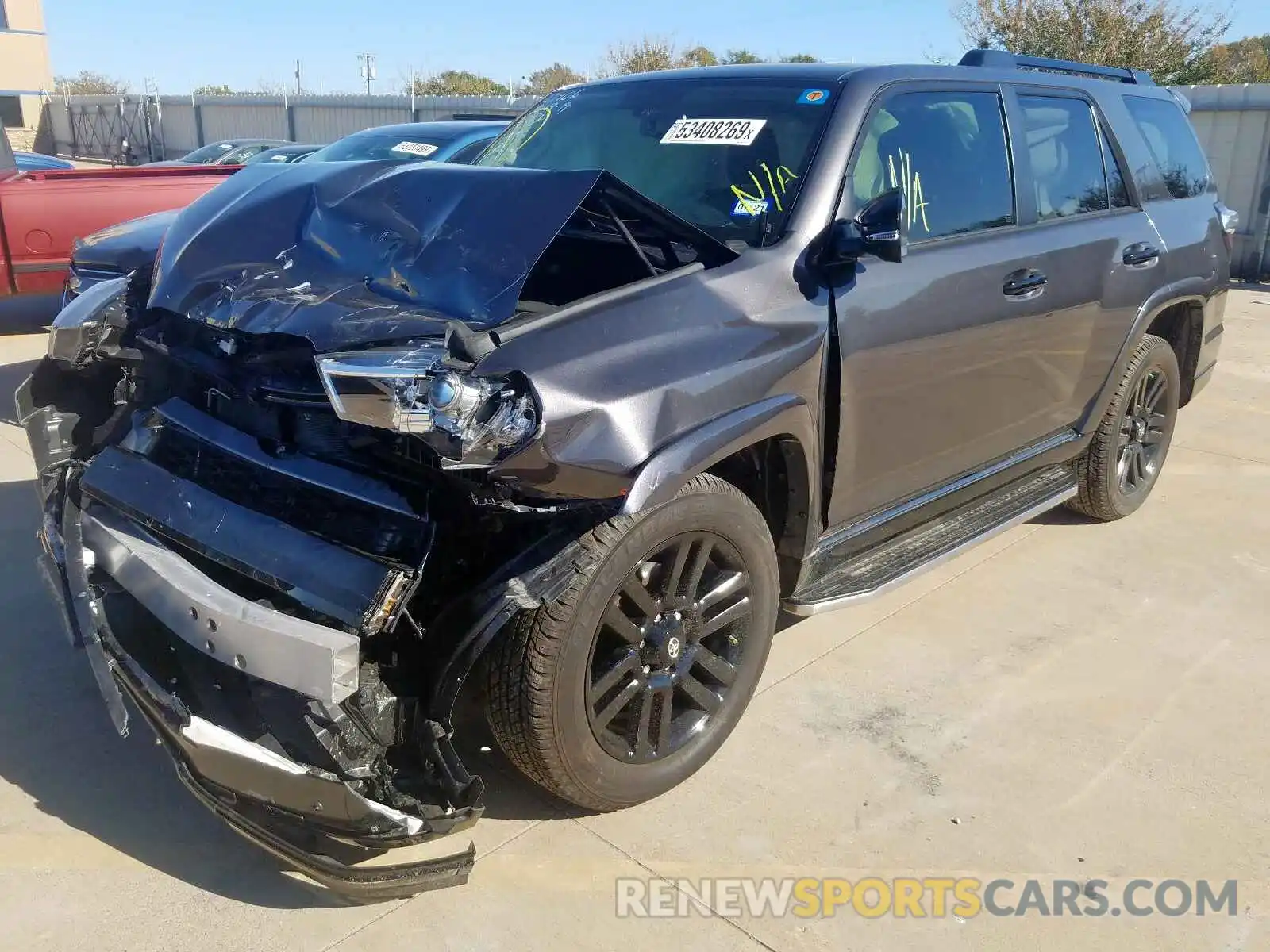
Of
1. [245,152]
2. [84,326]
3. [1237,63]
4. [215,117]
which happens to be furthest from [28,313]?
[1237,63]

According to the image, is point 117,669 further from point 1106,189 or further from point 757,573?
point 1106,189

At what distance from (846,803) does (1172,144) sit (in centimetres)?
374

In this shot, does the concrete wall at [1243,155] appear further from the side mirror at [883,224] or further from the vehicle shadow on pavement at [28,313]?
the vehicle shadow on pavement at [28,313]

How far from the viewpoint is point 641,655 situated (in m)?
2.77

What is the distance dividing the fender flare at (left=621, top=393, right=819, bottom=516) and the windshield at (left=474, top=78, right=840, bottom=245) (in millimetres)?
544

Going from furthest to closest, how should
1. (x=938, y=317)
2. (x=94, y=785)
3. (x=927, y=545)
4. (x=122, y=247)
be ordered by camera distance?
(x=122, y=247)
(x=927, y=545)
(x=938, y=317)
(x=94, y=785)

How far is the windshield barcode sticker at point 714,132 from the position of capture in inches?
132

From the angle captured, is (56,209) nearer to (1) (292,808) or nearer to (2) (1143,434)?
(1) (292,808)

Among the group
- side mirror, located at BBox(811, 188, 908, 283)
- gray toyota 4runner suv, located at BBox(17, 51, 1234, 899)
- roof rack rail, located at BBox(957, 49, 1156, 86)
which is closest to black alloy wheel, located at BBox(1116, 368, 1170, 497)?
gray toyota 4runner suv, located at BBox(17, 51, 1234, 899)

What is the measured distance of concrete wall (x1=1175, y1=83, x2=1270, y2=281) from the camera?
12.8 m

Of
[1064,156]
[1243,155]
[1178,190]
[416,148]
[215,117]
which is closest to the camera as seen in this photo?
[1064,156]

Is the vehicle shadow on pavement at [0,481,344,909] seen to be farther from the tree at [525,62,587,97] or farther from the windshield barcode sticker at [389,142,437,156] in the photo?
the tree at [525,62,587,97]

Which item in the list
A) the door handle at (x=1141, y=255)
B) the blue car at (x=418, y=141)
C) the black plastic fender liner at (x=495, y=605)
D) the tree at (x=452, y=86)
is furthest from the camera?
the tree at (x=452, y=86)

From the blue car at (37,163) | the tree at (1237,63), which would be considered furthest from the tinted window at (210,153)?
the tree at (1237,63)
